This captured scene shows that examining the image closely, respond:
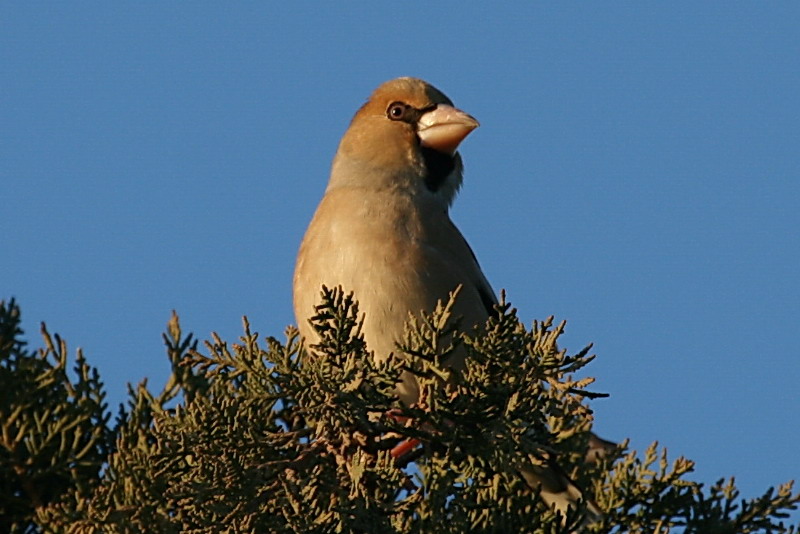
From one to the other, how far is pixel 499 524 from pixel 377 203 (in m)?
2.65

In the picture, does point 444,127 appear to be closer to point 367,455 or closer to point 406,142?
point 406,142

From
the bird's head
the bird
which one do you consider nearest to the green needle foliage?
the bird

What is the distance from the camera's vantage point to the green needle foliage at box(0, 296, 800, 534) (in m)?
3.25

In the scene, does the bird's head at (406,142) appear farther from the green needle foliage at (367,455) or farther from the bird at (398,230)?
the green needle foliage at (367,455)

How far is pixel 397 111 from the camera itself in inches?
256

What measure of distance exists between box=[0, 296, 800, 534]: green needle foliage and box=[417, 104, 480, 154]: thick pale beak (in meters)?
2.63

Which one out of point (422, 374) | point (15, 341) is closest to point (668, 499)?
point (422, 374)

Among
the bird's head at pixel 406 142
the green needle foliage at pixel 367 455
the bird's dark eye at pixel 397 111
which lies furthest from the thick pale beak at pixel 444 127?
the green needle foliage at pixel 367 455

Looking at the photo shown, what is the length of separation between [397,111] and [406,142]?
218 mm

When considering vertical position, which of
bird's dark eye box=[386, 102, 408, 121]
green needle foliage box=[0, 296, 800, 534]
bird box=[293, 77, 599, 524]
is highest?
bird's dark eye box=[386, 102, 408, 121]

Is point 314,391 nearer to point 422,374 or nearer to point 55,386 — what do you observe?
point 422,374

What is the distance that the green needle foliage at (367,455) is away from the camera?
3.25 metres

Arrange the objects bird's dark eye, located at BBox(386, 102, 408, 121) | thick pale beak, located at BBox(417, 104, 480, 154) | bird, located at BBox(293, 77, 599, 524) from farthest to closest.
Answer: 1. bird's dark eye, located at BBox(386, 102, 408, 121)
2. thick pale beak, located at BBox(417, 104, 480, 154)
3. bird, located at BBox(293, 77, 599, 524)

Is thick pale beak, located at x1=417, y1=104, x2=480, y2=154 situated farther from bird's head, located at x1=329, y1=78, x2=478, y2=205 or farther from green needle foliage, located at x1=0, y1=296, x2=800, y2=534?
green needle foliage, located at x1=0, y1=296, x2=800, y2=534
